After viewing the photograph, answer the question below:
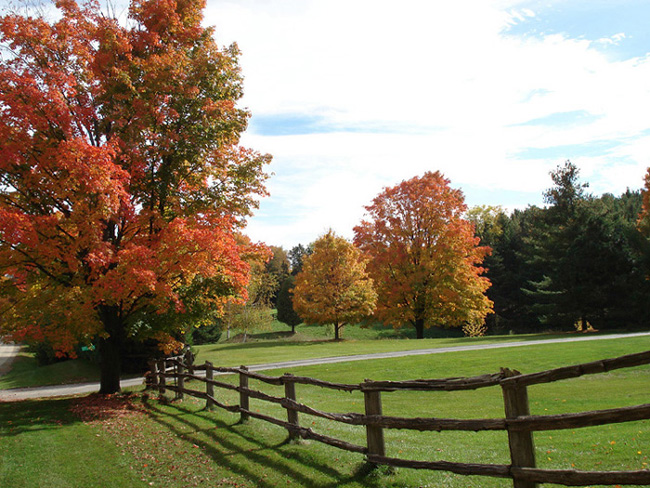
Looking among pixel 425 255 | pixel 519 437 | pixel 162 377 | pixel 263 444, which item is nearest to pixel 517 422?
pixel 519 437

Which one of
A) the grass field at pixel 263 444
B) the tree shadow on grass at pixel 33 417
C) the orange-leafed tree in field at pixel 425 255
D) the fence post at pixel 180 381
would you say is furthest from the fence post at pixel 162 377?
the orange-leafed tree in field at pixel 425 255

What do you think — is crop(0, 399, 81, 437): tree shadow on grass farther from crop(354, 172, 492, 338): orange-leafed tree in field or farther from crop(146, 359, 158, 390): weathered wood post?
crop(354, 172, 492, 338): orange-leafed tree in field

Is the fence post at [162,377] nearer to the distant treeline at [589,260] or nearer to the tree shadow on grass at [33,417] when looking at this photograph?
the tree shadow on grass at [33,417]

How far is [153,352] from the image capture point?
24.1 m

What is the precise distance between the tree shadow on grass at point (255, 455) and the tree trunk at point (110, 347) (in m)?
4.56

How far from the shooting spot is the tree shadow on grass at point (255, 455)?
6473 mm

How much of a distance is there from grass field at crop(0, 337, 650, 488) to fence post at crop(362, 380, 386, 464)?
323 mm

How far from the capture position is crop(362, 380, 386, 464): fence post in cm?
656

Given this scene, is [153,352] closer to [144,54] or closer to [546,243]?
→ [144,54]

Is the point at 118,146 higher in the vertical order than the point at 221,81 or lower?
lower

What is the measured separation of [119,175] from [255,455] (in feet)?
26.6

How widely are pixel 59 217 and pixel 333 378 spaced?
36.4 ft

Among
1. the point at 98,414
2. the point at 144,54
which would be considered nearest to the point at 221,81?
the point at 144,54

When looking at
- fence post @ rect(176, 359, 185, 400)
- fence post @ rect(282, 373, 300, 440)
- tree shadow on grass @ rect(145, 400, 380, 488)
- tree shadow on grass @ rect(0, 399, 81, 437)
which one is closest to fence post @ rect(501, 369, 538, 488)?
Result: tree shadow on grass @ rect(145, 400, 380, 488)
